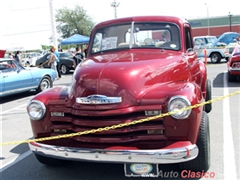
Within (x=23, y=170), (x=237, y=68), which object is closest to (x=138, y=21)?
(x=23, y=170)

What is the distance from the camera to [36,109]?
3643 millimetres

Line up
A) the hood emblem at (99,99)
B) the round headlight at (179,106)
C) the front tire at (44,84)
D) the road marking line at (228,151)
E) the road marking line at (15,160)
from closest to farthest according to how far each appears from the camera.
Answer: the round headlight at (179,106), the hood emblem at (99,99), the road marking line at (228,151), the road marking line at (15,160), the front tire at (44,84)

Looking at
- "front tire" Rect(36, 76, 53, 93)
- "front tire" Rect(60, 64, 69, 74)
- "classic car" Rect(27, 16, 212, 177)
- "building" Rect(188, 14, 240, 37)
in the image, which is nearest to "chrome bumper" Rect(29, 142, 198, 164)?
"classic car" Rect(27, 16, 212, 177)

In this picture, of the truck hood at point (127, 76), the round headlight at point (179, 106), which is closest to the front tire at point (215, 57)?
the truck hood at point (127, 76)

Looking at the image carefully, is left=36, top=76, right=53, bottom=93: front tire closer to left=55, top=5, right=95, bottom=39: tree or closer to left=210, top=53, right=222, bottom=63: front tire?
left=210, top=53, right=222, bottom=63: front tire

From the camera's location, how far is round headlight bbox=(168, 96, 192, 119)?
3084 millimetres

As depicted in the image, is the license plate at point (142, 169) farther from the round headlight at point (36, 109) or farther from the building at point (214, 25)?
the building at point (214, 25)

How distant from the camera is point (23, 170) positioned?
161 inches

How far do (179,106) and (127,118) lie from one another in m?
0.57

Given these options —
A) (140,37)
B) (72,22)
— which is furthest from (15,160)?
(72,22)

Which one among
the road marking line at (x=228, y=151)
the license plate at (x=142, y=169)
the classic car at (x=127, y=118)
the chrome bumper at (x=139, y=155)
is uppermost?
the classic car at (x=127, y=118)

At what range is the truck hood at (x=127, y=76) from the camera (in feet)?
10.8

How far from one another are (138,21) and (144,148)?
2.39 m

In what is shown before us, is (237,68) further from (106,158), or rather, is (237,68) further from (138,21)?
(106,158)
